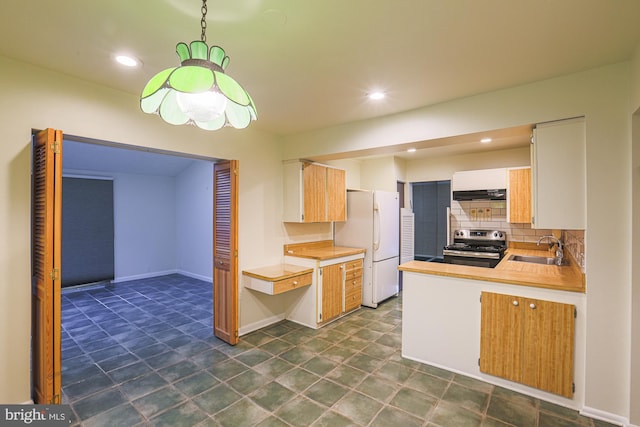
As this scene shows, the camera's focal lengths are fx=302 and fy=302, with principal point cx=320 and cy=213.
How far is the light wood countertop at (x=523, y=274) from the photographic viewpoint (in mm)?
2396

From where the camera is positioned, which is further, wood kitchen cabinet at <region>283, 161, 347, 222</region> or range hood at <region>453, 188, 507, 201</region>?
range hood at <region>453, 188, 507, 201</region>

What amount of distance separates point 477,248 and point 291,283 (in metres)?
2.93

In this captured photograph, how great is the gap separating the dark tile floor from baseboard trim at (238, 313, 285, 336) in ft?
0.36

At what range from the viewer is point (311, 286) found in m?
3.99

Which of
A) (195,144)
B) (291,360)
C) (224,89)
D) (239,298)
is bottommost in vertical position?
(291,360)

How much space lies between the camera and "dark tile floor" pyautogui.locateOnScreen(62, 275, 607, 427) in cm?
224

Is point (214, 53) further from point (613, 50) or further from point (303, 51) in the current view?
point (613, 50)

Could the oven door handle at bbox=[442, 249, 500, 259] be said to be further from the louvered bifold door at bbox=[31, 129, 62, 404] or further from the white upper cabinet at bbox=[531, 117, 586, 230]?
the louvered bifold door at bbox=[31, 129, 62, 404]

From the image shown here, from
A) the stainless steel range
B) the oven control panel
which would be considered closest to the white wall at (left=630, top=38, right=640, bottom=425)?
the stainless steel range

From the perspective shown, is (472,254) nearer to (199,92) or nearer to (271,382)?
(271,382)

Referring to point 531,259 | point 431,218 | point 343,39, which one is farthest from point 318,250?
point 431,218

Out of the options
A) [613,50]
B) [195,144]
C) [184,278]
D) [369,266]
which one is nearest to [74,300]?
[184,278]

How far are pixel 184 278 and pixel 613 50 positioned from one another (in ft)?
24.6

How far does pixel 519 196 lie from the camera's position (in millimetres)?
4449
